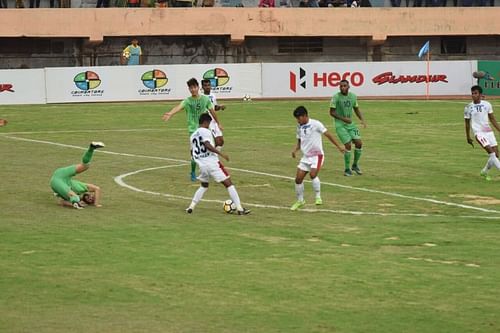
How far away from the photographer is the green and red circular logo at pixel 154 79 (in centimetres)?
5144

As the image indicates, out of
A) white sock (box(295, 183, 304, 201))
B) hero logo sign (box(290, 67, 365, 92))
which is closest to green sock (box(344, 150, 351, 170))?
white sock (box(295, 183, 304, 201))

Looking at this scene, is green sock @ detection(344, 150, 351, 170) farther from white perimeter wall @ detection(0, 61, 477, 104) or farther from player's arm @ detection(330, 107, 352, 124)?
white perimeter wall @ detection(0, 61, 477, 104)

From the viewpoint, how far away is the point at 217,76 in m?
52.1

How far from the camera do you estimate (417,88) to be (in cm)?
5422

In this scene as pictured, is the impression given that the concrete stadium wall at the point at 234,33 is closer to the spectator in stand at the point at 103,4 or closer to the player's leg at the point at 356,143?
the spectator in stand at the point at 103,4

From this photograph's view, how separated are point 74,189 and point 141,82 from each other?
95.5ft

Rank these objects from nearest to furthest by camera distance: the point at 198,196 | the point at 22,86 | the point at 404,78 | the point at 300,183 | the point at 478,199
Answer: the point at 198,196
the point at 300,183
the point at 478,199
the point at 22,86
the point at 404,78

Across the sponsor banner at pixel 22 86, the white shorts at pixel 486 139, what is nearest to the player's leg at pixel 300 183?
the white shorts at pixel 486 139

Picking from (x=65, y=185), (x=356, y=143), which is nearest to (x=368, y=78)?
(x=356, y=143)

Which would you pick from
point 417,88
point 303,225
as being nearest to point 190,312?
point 303,225

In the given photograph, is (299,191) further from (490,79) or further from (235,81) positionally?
(490,79)

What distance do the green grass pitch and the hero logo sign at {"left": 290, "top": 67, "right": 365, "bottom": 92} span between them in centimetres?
1919

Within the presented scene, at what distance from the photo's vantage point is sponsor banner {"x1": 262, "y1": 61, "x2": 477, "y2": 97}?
53.1m

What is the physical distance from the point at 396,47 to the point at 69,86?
2013 cm
